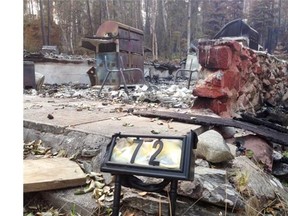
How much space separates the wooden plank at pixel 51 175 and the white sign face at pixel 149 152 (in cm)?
43

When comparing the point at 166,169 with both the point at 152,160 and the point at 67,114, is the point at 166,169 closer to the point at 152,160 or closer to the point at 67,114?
the point at 152,160

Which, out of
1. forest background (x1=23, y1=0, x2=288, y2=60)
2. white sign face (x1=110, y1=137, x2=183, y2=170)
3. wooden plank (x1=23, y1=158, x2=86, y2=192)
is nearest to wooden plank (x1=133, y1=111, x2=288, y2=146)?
wooden plank (x1=23, y1=158, x2=86, y2=192)

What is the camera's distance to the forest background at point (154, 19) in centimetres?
1677

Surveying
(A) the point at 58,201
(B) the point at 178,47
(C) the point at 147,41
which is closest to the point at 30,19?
(C) the point at 147,41

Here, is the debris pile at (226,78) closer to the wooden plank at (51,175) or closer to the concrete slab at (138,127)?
the concrete slab at (138,127)

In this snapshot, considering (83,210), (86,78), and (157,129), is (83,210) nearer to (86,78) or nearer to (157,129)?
(157,129)

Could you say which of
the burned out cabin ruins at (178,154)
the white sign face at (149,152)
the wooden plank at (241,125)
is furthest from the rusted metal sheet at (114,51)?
the white sign face at (149,152)

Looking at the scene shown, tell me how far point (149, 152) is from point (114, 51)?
6.64 m

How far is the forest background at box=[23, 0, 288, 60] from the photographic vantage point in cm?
1677

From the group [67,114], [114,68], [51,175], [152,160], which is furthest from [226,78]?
[114,68]

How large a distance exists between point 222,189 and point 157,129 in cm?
83

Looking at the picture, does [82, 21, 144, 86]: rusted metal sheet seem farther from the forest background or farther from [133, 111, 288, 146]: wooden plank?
the forest background

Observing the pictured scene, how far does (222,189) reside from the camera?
1286 mm

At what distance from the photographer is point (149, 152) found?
102cm
